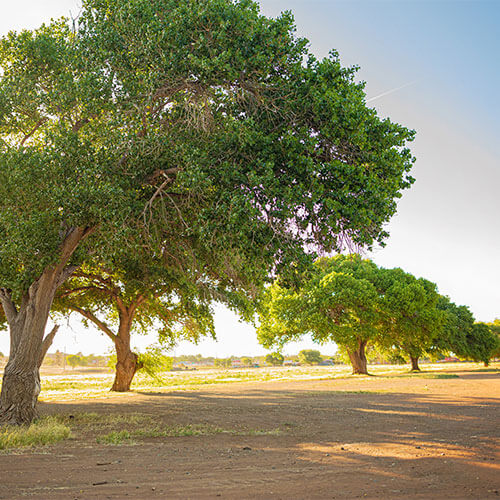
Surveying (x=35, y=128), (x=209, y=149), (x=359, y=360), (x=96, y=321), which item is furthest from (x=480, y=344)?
(x=35, y=128)

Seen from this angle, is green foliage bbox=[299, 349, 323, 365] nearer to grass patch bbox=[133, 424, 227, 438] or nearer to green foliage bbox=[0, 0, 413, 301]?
grass patch bbox=[133, 424, 227, 438]

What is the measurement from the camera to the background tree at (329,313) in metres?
39.2

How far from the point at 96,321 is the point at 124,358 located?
11.3 ft

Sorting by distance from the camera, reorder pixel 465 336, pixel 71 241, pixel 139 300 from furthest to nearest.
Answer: pixel 465 336
pixel 139 300
pixel 71 241

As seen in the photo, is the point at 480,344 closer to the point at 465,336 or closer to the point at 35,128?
the point at 465,336

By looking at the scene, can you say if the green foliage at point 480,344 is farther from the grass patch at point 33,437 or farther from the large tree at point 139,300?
the grass patch at point 33,437

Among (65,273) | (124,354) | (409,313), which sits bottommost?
(124,354)

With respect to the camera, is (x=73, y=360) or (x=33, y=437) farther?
(x=73, y=360)

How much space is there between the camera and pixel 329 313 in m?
40.4

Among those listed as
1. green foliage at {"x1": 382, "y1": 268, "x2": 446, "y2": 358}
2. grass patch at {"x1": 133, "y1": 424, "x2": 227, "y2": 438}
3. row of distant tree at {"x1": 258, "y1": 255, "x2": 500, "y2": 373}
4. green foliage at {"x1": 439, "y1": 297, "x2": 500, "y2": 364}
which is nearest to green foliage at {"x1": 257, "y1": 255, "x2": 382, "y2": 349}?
row of distant tree at {"x1": 258, "y1": 255, "x2": 500, "y2": 373}

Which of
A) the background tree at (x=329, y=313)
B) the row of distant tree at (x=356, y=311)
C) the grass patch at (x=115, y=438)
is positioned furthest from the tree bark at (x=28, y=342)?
the background tree at (x=329, y=313)

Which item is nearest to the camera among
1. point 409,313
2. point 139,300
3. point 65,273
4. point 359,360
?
point 65,273

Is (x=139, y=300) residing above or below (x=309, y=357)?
above

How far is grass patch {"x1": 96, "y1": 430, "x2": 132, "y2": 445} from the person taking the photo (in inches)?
383
